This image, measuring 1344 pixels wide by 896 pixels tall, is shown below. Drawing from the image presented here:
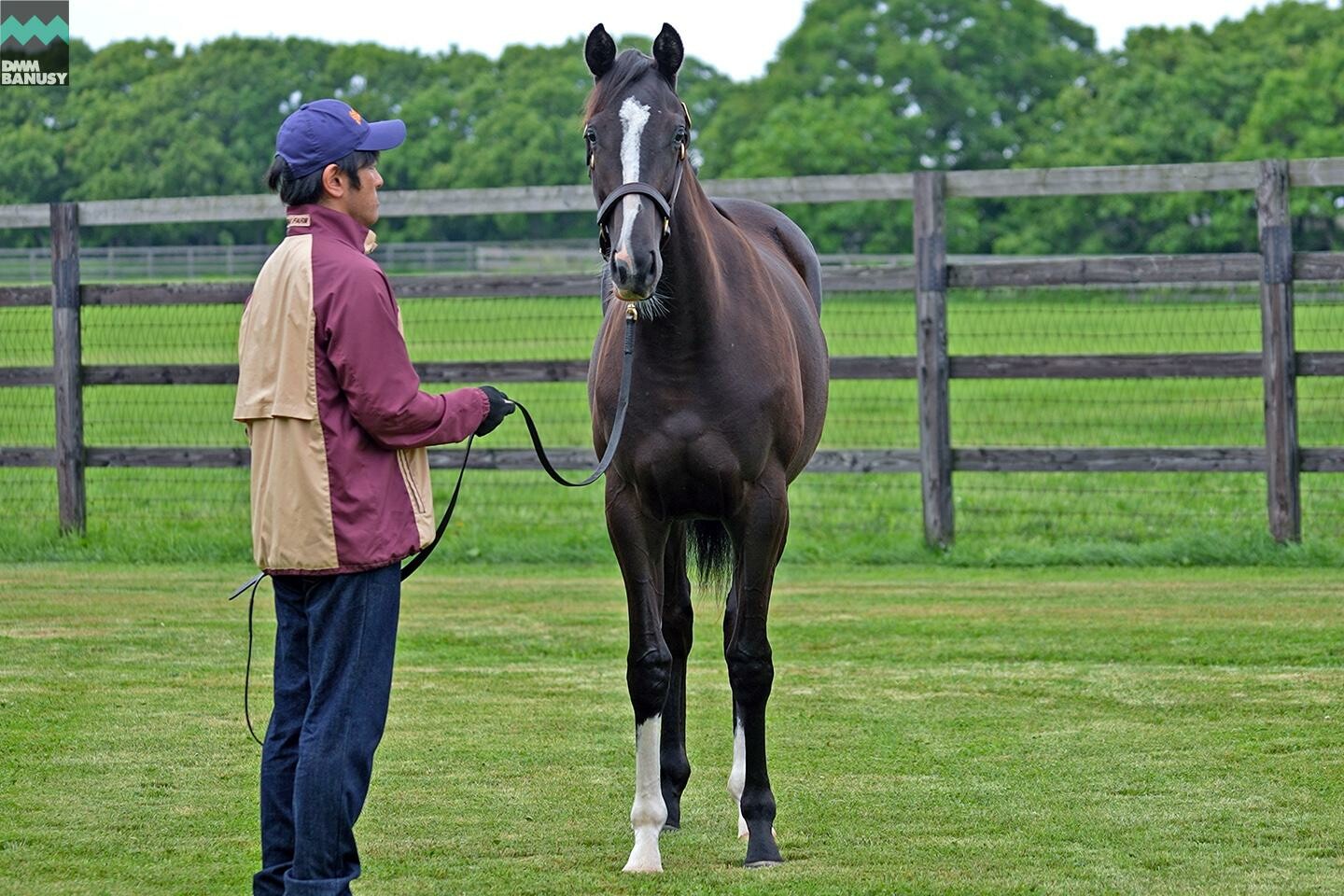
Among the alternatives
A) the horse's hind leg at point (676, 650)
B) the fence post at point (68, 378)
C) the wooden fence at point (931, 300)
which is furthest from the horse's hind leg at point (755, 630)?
the fence post at point (68, 378)

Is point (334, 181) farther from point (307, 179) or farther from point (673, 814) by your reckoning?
point (673, 814)

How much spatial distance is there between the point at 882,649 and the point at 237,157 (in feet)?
93.6

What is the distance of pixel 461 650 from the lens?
29.5 feet

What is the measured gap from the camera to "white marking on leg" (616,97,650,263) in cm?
491

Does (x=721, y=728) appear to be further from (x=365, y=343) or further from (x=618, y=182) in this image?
(x=365, y=343)

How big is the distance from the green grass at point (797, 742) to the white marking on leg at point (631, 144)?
6.34 ft

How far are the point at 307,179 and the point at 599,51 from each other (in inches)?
52.5

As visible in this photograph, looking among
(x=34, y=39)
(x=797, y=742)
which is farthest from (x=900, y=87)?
(x=797, y=742)

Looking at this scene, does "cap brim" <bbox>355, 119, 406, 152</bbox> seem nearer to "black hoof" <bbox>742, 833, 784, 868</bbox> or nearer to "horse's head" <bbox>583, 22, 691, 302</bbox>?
"horse's head" <bbox>583, 22, 691, 302</bbox>

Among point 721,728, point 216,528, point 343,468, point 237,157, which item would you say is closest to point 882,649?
point 721,728

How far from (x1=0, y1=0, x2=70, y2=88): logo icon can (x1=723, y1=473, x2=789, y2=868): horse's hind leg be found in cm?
1252

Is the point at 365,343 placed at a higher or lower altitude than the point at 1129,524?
higher

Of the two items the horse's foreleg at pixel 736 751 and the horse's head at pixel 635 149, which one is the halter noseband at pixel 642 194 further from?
the horse's foreleg at pixel 736 751

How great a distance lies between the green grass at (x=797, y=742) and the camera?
16.9ft
